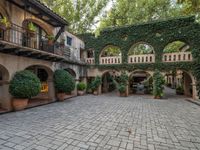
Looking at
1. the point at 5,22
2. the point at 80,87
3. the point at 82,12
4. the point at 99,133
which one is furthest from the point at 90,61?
the point at 99,133

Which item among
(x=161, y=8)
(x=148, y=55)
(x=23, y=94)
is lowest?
(x=23, y=94)

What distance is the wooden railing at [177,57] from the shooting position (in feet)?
45.9

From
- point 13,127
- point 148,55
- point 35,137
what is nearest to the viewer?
point 35,137

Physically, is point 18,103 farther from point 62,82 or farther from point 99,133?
point 99,133

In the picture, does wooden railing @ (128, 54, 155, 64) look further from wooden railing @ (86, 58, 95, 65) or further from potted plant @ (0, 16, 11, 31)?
potted plant @ (0, 16, 11, 31)

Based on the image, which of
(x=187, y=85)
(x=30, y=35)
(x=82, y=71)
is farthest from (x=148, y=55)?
(x=30, y=35)

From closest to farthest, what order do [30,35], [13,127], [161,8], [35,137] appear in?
[35,137] < [13,127] < [30,35] < [161,8]

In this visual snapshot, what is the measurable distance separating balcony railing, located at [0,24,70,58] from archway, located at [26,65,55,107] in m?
1.59

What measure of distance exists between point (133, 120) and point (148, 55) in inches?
409

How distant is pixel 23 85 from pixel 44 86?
616cm

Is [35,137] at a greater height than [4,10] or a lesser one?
lesser

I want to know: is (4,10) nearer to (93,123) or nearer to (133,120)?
(93,123)

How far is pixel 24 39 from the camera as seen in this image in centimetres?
894

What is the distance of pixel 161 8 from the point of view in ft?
68.7
